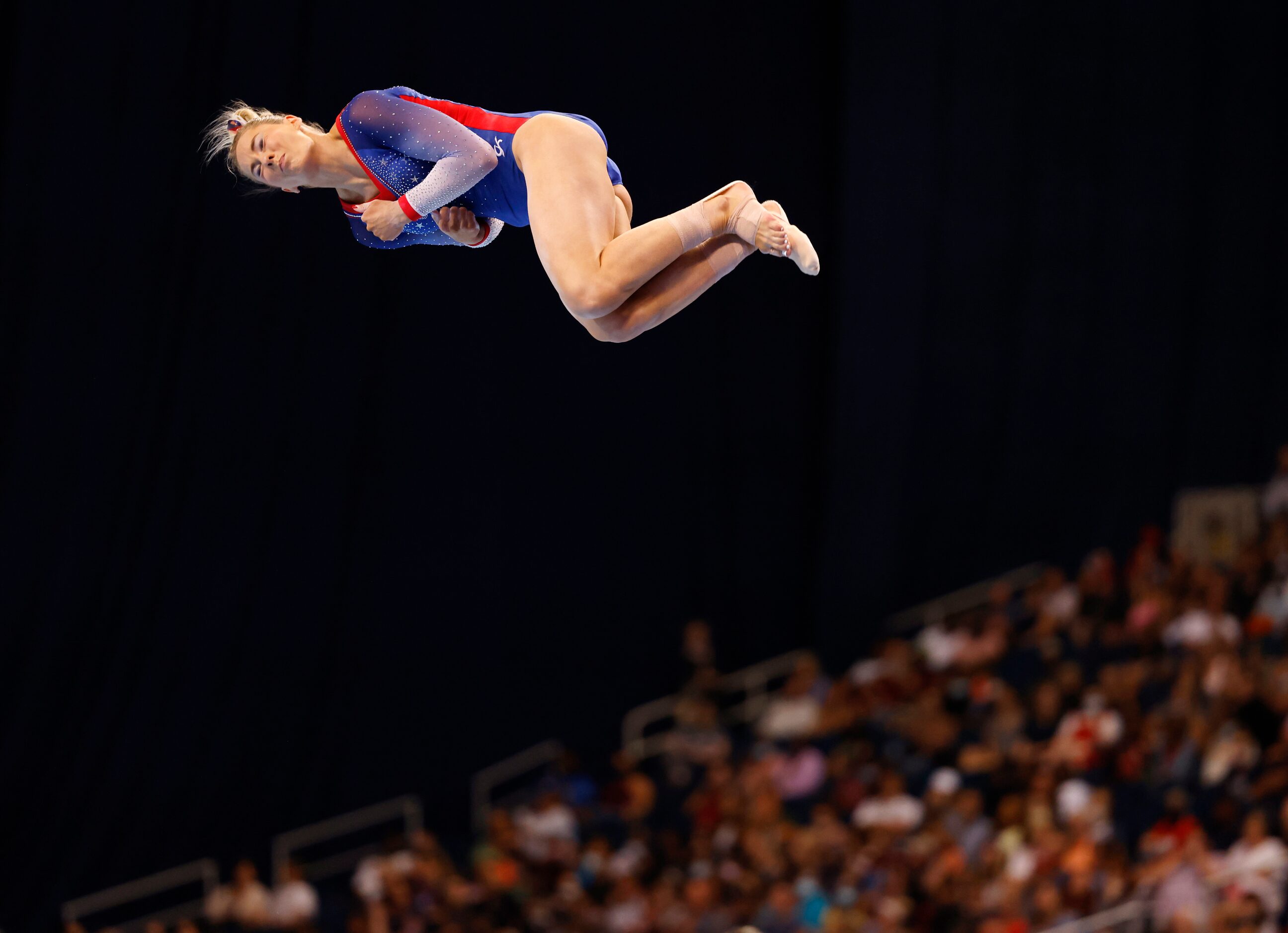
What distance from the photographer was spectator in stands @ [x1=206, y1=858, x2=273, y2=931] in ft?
29.0

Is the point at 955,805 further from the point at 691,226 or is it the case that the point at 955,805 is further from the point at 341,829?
the point at 691,226

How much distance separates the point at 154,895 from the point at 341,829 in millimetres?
1314

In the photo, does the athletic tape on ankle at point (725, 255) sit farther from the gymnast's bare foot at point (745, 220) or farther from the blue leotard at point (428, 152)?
the blue leotard at point (428, 152)

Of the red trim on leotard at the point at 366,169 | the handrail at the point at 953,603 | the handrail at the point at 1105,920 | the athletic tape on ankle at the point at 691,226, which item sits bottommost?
the handrail at the point at 1105,920

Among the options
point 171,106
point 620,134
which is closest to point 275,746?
point 171,106

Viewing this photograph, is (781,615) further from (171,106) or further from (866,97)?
(171,106)

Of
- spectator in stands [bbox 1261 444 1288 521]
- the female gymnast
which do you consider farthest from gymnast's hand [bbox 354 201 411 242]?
spectator in stands [bbox 1261 444 1288 521]

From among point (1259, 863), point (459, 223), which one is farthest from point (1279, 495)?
point (459, 223)

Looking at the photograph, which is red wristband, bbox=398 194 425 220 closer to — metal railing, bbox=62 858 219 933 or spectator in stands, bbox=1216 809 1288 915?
spectator in stands, bbox=1216 809 1288 915

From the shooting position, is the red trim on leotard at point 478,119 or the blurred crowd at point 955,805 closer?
the red trim on leotard at point 478,119

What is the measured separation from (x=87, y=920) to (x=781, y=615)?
598cm

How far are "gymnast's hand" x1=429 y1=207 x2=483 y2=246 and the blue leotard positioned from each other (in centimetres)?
3

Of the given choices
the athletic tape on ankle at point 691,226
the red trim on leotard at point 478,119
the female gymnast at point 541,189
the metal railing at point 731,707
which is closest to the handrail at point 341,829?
the metal railing at point 731,707

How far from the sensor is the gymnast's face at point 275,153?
3.94 meters
